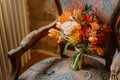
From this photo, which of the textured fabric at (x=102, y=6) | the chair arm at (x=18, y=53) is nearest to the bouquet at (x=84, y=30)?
the textured fabric at (x=102, y=6)

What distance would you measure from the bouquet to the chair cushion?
0.15m

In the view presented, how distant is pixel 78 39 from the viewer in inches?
48.6

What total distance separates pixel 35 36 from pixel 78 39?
301mm

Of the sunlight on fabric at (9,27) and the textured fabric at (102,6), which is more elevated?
the textured fabric at (102,6)

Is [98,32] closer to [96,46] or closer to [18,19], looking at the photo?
[96,46]

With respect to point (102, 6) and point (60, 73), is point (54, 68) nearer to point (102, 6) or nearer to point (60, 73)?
point (60, 73)

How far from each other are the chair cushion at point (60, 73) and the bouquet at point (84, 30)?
15 cm

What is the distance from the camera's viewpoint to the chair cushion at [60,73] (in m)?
1.33

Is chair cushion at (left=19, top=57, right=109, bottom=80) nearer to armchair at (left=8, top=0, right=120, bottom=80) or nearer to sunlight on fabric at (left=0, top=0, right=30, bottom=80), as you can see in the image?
armchair at (left=8, top=0, right=120, bottom=80)

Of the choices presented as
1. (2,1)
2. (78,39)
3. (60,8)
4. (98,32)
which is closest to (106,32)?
(98,32)

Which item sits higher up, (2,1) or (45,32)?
(2,1)

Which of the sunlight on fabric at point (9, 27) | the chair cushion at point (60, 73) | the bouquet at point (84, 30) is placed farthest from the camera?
the sunlight on fabric at point (9, 27)

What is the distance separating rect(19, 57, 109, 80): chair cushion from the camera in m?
1.33

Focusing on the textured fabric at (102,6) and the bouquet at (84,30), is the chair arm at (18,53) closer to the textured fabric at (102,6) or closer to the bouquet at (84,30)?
the bouquet at (84,30)
